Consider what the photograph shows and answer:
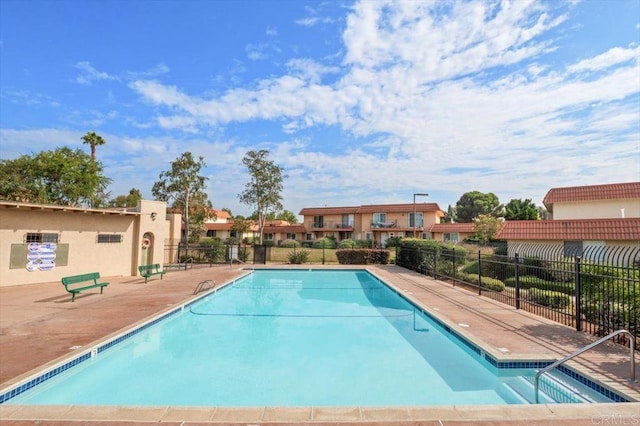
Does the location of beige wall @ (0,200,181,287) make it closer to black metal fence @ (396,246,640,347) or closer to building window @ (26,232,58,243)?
building window @ (26,232,58,243)

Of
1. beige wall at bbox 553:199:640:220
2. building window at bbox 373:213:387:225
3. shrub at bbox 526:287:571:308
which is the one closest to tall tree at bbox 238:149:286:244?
building window at bbox 373:213:387:225

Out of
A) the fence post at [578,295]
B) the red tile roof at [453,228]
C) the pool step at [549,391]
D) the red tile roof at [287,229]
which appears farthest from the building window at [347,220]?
the pool step at [549,391]

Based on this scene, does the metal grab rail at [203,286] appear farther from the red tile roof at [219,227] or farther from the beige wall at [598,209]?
the red tile roof at [219,227]

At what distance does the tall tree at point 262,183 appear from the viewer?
35.1 meters

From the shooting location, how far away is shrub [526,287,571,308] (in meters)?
8.48

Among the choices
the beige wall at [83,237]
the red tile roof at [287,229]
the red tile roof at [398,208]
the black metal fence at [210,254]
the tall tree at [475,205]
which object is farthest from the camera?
the tall tree at [475,205]

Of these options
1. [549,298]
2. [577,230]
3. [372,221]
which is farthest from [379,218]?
[549,298]

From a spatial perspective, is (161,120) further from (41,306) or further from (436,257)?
(436,257)

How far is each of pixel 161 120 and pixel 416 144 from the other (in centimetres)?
1439

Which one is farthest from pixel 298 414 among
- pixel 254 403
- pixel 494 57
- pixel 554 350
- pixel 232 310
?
pixel 494 57

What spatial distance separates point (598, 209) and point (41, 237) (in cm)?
3268

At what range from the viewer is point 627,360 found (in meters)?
5.18

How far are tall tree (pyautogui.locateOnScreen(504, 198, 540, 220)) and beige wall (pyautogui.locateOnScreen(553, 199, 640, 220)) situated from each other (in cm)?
2506

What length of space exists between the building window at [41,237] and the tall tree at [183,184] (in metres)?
20.2
